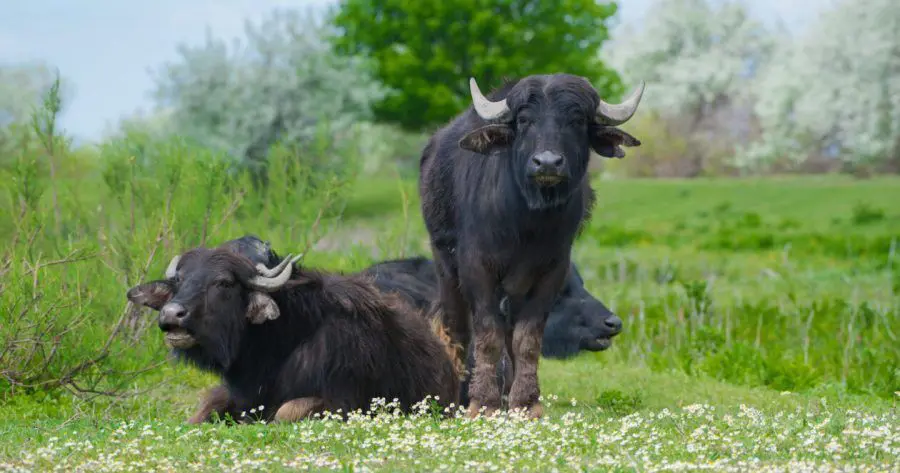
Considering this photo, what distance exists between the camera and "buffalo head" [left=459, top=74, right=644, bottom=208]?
824 cm

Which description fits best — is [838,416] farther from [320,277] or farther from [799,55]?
[799,55]

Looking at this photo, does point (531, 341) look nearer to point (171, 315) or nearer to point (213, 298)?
point (213, 298)

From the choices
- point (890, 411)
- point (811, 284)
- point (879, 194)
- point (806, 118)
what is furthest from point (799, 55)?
point (890, 411)

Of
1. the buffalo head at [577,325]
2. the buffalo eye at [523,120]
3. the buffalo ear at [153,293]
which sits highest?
the buffalo eye at [523,120]

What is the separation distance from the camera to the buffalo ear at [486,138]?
28.4 feet

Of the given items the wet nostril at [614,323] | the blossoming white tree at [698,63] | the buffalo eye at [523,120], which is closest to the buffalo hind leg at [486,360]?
the buffalo eye at [523,120]

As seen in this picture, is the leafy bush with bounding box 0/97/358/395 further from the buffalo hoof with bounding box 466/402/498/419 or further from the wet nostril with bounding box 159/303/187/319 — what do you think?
the buffalo hoof with bounding box 466/402/498/419

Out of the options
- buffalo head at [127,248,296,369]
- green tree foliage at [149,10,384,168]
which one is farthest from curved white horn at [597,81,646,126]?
green tree foliage at [149,10,384,168]

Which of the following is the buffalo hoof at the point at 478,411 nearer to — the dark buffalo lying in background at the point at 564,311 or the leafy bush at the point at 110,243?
the dark buffalo lying in background at the point at 564,311

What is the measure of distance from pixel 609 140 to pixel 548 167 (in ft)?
2.74

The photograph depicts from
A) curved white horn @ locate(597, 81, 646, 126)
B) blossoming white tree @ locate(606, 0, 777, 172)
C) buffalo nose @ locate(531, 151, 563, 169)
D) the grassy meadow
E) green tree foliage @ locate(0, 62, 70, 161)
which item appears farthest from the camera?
blossoming white tree @ locate(606, 0, 777, 172)

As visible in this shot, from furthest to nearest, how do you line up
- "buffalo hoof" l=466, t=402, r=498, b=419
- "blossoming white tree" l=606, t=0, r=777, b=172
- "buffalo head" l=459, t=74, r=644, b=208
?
1. "blossoming white tree" l=606, t=0, r=777, b=172
2. "buffalo hoof" l=466, t=402, r=498, b=419
3. "buffalo head" l=459, t=74, r=644, b=208

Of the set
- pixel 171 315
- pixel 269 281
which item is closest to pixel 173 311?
pixel 171 315

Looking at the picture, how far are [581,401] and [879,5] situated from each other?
46143 mm
